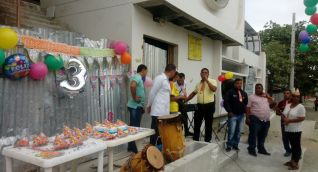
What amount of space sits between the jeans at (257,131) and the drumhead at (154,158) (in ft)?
12.0

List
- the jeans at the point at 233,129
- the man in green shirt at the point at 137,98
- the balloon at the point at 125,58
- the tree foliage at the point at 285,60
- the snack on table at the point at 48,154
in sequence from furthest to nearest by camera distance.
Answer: the tree foliage at the point at 285,60 < the jeans at the point at 233,129 < the balloon at the point at 125,58 < the man in green shirt at the point at 137,98 < the snack on table at the point at 48,154

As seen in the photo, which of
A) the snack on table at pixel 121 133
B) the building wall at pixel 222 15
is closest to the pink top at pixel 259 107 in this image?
the building wall at pixel 222 15

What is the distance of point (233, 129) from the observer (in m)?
6.64

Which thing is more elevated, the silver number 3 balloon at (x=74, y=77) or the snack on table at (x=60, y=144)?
the silver number 3 balloon at (x=74, y=77)

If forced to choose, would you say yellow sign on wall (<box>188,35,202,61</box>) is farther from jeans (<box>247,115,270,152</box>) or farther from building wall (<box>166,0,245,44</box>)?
jeans (<box>247,115,270,152</box>)

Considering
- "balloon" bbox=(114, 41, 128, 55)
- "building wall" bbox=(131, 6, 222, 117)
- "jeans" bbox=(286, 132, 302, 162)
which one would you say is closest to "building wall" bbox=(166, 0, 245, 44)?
"building wall" bbox=(131, 6, 222, 117)

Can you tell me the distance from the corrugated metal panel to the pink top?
309 cm

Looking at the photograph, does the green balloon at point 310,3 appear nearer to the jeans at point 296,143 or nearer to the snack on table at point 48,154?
the jeans at point 296,143

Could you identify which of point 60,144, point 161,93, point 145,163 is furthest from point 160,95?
point 60,144

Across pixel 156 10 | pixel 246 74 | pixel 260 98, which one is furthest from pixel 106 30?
pixel 246 74

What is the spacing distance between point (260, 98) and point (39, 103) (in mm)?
4990

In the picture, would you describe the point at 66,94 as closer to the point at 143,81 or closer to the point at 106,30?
the point at 143,81

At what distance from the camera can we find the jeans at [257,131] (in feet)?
22.3

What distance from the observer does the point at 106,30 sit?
637 centimetres
